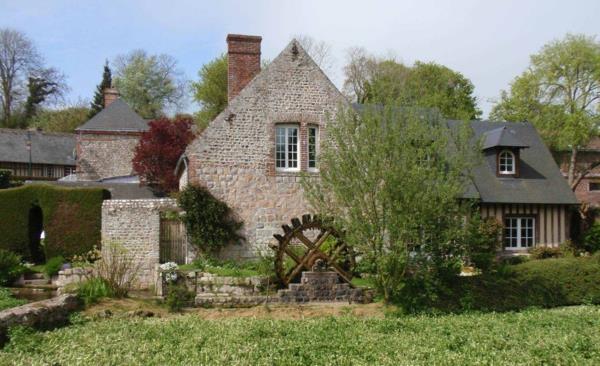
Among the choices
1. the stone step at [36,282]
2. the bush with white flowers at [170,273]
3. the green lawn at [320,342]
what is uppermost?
the bush with white flowers at [170,273]

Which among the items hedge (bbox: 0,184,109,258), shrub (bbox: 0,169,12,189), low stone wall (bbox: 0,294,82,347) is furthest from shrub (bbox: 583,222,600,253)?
shrub (bbox: 0,169,12,189)

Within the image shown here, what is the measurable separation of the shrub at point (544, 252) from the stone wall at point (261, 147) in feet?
24.8

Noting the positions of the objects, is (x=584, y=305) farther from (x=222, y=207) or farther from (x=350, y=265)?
(x=222, y=207)

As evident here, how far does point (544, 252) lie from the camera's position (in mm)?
18188

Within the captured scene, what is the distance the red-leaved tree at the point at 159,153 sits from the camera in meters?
29.3

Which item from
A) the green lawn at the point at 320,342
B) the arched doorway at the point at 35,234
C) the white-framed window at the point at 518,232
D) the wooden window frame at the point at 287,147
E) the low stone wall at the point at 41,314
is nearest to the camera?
the green lawn at the point at 320,342

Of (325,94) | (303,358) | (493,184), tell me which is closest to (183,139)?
(325,94)

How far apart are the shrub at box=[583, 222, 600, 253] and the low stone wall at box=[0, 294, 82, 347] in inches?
666

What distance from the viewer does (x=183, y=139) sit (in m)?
30.5

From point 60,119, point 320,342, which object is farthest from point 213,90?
point 320,342

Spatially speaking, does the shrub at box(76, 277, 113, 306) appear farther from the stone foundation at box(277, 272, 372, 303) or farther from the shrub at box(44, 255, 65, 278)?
the shrub at box(44, 255, 65, 278)

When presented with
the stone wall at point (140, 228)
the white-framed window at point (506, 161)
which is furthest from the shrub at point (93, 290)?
the white-framed window at point (506, 161)

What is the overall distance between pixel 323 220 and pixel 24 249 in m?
12.6

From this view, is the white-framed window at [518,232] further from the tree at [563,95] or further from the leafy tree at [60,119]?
the leafy tree at [60,119]
